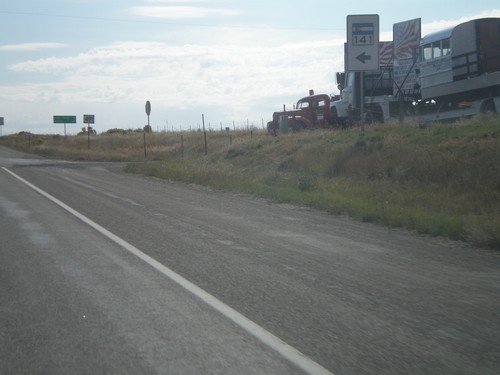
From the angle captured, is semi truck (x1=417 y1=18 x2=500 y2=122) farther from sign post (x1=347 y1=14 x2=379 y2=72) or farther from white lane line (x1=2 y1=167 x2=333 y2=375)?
white lane line (x1=2 y1=167 x2=333 y2=375)

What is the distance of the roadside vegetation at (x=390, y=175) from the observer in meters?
13.9

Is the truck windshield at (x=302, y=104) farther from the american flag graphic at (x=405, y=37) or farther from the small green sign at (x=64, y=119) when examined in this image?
the small green sign at (x=64, y=119)

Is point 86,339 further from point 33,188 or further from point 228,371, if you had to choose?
point 33,188

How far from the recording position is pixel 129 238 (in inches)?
448

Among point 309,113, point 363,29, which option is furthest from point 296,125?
point 363,29

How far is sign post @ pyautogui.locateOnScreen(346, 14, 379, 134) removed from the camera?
22688mm

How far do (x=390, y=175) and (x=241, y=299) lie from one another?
520 inches

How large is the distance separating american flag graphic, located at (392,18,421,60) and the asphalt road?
23010 mm

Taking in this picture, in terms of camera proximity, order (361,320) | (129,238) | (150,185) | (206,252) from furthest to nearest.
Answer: (150,185)
(129,238)
(206,252)
(361,320)

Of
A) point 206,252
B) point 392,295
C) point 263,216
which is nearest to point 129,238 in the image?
point 206,252

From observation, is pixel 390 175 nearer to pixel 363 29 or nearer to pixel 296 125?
pixel 363 29

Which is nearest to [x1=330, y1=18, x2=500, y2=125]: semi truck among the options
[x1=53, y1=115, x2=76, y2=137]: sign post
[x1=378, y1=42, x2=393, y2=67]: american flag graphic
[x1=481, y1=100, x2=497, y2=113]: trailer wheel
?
[x1=481, y1=100, x2=497, y2=113]: trailer wheel

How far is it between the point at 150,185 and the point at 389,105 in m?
14.0

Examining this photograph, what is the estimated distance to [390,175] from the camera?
19.7m
